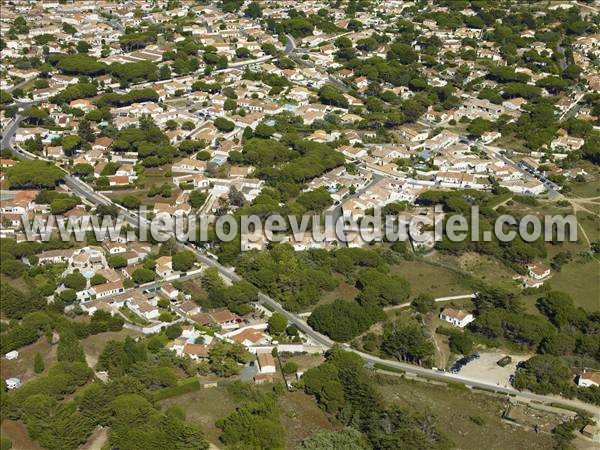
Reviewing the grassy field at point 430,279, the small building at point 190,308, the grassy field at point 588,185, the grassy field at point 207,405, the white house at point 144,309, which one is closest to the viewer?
the grassy field at point 207,405

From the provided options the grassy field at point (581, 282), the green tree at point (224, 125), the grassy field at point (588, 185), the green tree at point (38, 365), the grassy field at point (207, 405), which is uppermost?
the green tree at point (224, 125)

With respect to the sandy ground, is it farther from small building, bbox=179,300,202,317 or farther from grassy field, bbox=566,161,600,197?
grassy field, bbox=566,161,600,197

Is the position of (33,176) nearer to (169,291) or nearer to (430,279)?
(169,291)

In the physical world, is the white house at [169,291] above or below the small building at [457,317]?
above

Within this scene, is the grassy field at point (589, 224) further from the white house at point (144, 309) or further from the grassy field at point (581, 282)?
the white house at point (144, 309)

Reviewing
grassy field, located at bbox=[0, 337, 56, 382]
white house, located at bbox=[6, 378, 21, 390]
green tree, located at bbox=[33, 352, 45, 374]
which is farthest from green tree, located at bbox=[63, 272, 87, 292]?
white house, located at bbox=[6, 378, 21, 390]

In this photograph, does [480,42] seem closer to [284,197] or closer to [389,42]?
[389,42]

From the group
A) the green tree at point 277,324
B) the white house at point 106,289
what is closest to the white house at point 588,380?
the green tree at point 277,324

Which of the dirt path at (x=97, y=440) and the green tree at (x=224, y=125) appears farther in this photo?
the green tree at (x=224, y=125)
